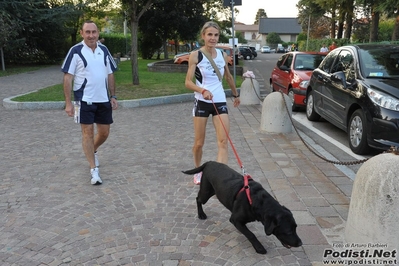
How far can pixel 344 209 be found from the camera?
153 inches

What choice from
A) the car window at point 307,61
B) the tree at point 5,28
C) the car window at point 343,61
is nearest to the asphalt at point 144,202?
the car window at point 343,61

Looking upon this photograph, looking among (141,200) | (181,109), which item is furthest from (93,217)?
(181,109)

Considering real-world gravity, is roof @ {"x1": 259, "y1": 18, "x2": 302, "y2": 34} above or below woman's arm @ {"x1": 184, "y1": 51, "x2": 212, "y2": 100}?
above

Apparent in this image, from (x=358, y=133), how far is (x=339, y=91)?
1102mm

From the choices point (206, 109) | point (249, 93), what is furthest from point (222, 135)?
point (249, 93)

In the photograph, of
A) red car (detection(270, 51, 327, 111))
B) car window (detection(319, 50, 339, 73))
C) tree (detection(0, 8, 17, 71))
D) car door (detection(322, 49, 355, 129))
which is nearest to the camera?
car door (detection(322, 49, 355, 129))

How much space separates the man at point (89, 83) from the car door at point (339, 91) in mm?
4073

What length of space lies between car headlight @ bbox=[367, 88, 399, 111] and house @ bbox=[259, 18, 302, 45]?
11306cm

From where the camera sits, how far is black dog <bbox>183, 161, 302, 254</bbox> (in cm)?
276

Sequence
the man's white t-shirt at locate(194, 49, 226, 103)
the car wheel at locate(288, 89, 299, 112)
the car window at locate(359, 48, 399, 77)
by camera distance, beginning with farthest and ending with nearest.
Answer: the car wheel at locate(288, 89, 299, 112)
the car window at locate(359, 48, 399, 77)
the man's white t-shirt at locate(194, 49, 226, 103)

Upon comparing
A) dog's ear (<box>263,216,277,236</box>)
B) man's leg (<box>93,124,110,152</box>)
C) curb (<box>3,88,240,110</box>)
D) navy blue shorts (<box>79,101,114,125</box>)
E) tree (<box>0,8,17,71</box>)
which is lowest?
curb (<box>3,88,240,110</box>)

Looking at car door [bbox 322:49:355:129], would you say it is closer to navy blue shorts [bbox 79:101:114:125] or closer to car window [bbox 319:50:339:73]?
car window [bbox 319:50:339:73]

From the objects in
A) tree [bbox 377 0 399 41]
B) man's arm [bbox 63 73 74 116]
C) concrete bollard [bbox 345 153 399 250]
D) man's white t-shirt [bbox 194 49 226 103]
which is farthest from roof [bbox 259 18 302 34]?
concrete bollard [bbox 345 153 399 250]

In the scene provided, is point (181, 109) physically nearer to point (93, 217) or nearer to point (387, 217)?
point (93, 217)
